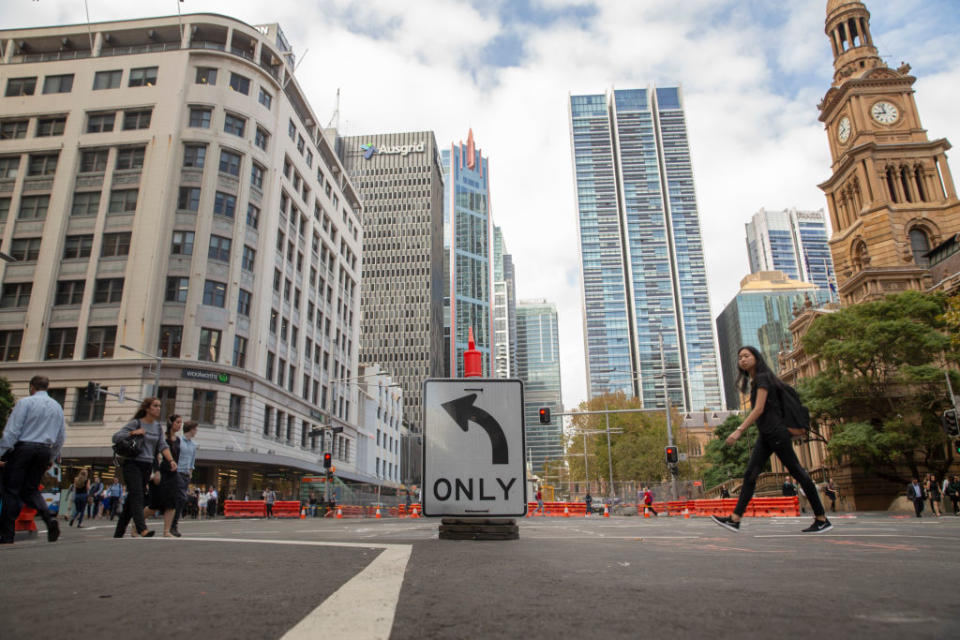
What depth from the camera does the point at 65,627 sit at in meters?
1.99

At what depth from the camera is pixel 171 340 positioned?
3319 cm

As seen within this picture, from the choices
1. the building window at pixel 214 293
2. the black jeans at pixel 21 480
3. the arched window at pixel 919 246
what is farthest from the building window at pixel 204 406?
the arched window at pixel 919 246

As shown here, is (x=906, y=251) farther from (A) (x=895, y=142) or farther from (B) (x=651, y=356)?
(B) (x=651, y=356)

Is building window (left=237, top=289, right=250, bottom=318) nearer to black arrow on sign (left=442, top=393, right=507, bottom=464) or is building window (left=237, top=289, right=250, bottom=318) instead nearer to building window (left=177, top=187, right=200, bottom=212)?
building window (left=177, top=187, right=200, bottom=212)

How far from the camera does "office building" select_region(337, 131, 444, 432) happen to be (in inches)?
4631

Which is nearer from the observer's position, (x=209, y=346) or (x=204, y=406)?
(x=204, y=406)

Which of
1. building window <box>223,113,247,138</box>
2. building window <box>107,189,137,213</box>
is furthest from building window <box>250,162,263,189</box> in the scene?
building window <box>107,189,137,213</box>

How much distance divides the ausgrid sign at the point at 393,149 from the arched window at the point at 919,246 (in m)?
99.3

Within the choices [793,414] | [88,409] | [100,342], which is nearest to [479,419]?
[793,414]

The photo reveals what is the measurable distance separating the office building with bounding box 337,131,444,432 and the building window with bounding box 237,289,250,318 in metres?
77.5

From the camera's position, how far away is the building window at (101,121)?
38.2 meters

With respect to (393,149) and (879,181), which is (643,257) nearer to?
(393,149)

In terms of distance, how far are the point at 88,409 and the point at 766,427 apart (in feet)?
118

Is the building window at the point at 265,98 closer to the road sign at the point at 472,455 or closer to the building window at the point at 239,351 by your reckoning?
the building window at the point at 239,351
